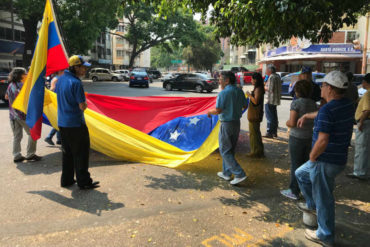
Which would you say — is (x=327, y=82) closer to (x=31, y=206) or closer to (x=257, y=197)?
(x=257, y=197)

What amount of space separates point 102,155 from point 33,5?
2118 cm

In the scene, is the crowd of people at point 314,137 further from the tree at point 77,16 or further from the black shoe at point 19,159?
the tree at point 77,16

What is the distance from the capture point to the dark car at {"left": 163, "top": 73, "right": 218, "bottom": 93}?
75.8ft

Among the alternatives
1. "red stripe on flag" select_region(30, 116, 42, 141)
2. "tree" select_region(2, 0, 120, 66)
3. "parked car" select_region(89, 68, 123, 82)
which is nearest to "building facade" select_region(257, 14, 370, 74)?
"tree" select_region(2, 0, 120, 66)

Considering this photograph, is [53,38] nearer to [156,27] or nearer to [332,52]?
[332,52]

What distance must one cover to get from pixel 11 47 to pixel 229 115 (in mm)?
34663

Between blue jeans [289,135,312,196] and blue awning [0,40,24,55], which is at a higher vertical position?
blue awning [0,40,24,55]

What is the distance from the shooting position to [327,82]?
3.05m

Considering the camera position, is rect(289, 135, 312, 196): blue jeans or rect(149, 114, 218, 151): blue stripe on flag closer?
rect(289, 135, 312, 196): blue jeans

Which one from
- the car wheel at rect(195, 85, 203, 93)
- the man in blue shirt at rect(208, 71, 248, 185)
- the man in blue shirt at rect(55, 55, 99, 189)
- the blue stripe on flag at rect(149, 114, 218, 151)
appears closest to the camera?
the man in blue shirt at rect(55, 55, 99, 189)

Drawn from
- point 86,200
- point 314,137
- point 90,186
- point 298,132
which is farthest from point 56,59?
point 314,137

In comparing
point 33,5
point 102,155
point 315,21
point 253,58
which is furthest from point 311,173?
point 253,58

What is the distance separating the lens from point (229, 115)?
478cm

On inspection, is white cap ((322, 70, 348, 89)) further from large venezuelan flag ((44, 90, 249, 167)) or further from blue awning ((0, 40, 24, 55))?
blue awning ((0, 40, 24, 55))
